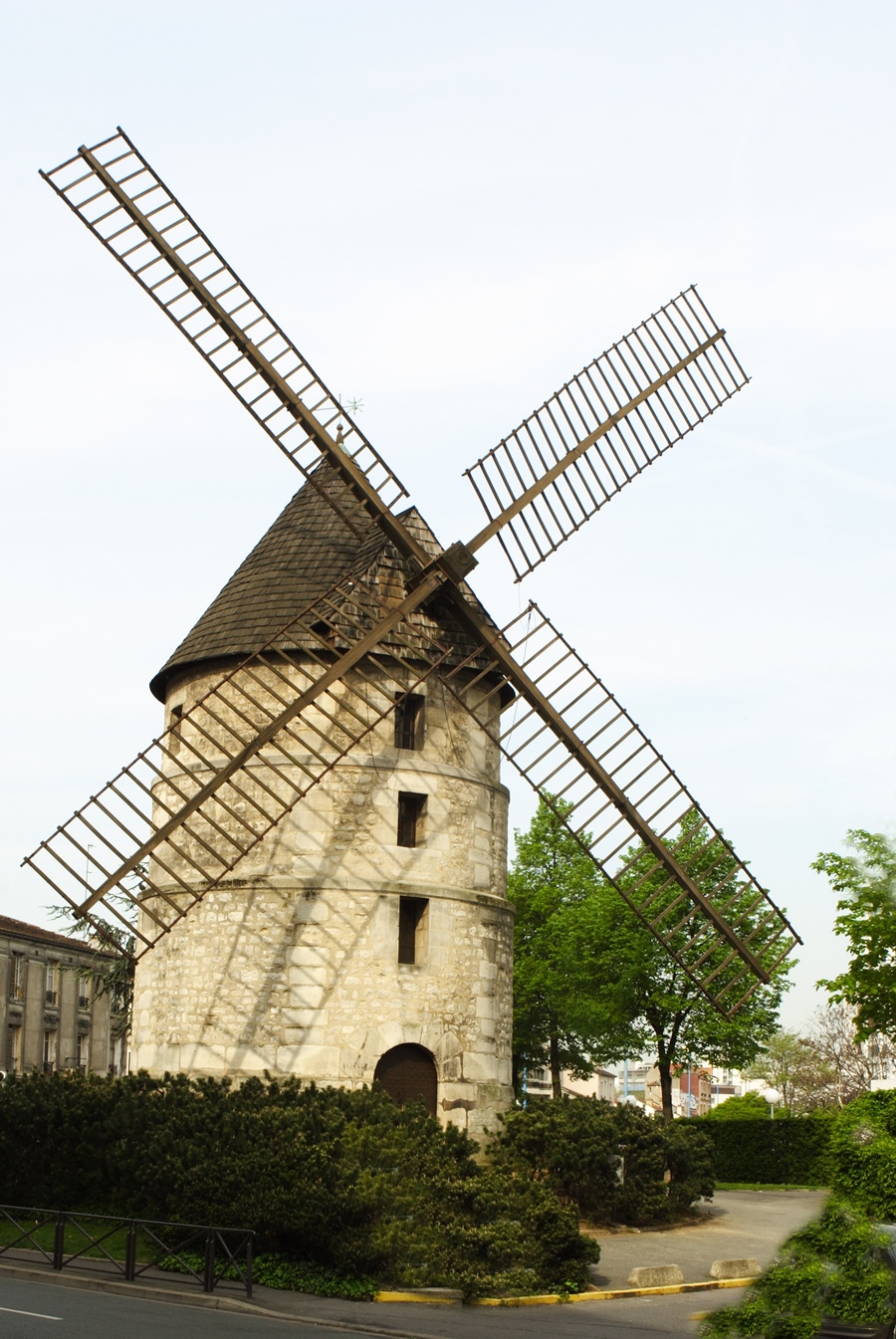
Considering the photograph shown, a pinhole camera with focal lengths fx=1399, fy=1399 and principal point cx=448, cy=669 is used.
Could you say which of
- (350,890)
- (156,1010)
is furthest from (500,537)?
(156,1010)

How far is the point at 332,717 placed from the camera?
18922mm

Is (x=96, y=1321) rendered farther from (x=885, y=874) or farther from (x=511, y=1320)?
(x=885, y=874)

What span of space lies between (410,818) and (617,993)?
55.3 feet

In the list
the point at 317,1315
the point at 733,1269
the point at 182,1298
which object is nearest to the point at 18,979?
the point at 733,1269

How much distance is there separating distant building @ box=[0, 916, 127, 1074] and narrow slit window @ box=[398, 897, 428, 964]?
35.4 m

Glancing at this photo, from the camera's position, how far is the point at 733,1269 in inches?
630

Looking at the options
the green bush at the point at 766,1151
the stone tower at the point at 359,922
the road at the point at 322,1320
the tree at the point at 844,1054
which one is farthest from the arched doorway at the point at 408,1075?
the tree at the point at 844,1054

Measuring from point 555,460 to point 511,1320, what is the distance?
1211 centimetres

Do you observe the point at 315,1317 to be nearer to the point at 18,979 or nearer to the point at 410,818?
the point at 410,818

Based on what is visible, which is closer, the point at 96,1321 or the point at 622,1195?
the point at 96,1321

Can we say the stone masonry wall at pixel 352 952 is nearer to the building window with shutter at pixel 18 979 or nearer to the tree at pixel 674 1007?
the tree at pixel 674 1007

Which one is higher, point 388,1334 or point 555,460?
point 555,460

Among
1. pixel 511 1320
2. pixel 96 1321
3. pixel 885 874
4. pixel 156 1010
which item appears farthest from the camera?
pixel 885 874

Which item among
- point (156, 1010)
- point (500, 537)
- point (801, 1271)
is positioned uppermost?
point (500, 537)
